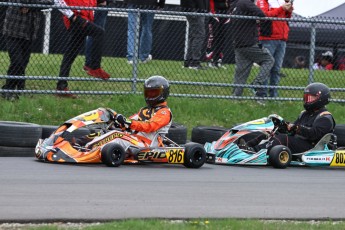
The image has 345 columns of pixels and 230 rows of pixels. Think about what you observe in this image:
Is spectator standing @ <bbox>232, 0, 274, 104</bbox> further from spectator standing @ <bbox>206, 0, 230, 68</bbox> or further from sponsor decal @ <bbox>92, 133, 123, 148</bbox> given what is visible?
sponsor decal @ <bbox>92, 133, 123, 148</bbox>

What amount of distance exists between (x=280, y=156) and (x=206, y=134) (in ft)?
4.90

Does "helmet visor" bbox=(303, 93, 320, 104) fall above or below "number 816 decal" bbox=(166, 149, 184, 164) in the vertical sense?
above

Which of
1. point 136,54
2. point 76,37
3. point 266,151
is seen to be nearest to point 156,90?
point 266,151

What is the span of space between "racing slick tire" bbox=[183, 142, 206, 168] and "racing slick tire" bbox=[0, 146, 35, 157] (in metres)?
1.96

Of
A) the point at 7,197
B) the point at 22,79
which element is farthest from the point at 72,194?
the point at 22,79

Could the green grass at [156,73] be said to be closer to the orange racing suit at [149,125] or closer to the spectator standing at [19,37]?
the spectator standing at [19,37]

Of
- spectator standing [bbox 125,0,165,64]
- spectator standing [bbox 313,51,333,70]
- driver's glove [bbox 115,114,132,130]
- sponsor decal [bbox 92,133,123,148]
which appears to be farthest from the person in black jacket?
spectator standing [bbox 313,51,333,70]

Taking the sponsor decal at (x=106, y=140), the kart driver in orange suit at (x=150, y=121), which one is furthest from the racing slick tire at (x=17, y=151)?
the sponsor decal at (x=106, y=140)

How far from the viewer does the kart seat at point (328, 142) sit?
11133mm

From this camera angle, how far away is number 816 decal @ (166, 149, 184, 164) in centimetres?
1043

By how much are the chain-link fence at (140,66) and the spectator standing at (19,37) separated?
0.03m

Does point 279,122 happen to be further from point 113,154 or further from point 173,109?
point 173,109

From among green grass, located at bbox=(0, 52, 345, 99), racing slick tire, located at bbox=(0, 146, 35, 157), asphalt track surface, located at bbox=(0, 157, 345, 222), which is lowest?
asphalt track surface, located at bbox=(0, 157, 345, 222)

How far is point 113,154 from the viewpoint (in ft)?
32.8
